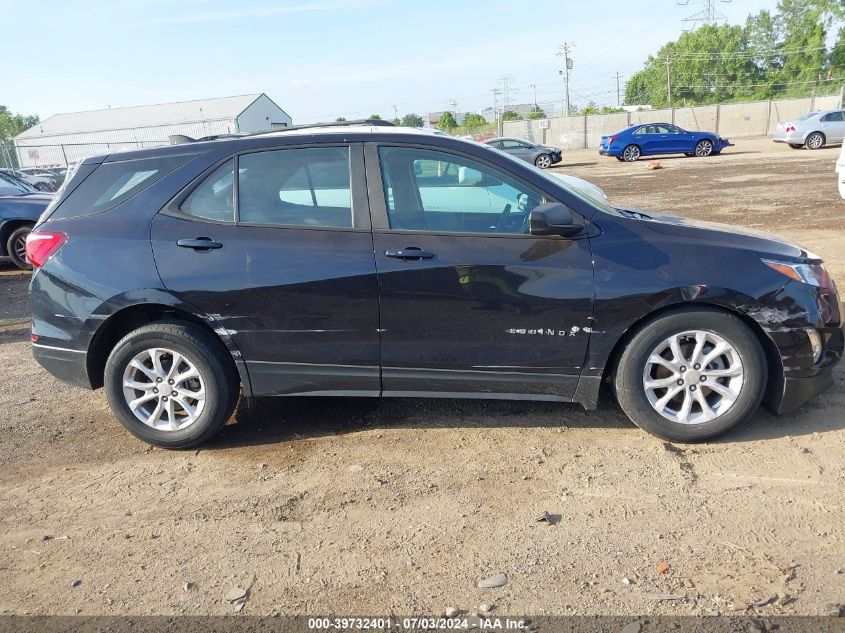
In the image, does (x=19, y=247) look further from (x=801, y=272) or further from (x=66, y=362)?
(x=801, y=272)

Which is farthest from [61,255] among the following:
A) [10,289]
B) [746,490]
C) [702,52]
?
[702,52]

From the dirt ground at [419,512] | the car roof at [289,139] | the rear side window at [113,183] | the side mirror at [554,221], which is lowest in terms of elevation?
the dirt ground at [419,512]

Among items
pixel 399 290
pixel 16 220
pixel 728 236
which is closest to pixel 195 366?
pixel 399 290

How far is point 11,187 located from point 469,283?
949 centimetres

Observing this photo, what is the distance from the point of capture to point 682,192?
Answer: 15.9 meters

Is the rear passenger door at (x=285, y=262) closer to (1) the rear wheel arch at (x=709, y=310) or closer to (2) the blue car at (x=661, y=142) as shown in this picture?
(1) the rear wheel arch at (x=709, y=310)

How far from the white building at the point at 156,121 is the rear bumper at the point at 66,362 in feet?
177

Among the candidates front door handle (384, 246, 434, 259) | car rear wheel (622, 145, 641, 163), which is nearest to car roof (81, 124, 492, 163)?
front door handle (384, 246, 434, 259)

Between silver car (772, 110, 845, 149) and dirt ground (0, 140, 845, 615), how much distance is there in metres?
27.1

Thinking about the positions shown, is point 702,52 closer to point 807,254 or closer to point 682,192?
point 682,192

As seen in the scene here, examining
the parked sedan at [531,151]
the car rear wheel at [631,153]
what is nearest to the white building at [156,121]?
the parked sedan at [531,151]

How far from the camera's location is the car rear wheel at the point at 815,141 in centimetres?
2703

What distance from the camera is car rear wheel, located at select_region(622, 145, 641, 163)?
2905 centimetres

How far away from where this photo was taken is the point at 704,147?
2903cm
